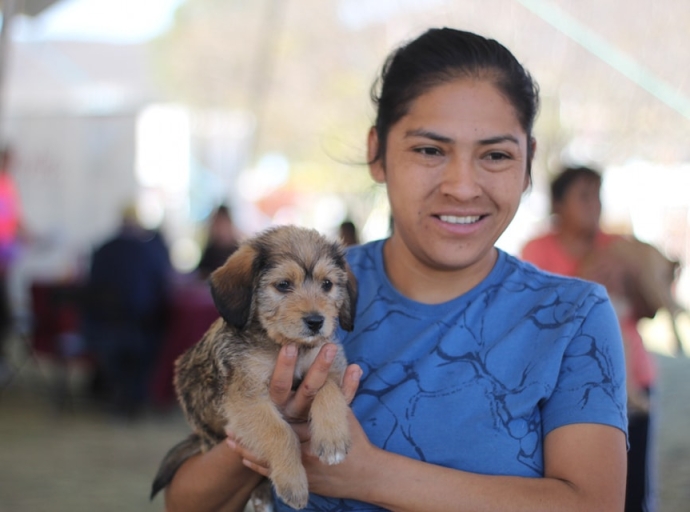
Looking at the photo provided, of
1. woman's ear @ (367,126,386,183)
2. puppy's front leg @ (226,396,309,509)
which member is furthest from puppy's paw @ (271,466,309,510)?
woman's ear @ (367,126,386,183)

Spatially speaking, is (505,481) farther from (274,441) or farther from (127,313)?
(127,313)

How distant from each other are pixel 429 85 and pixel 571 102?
41.9ft

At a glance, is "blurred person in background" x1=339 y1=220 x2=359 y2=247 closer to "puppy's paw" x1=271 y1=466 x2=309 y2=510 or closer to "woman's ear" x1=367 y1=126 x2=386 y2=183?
"woman's ear" x1=367 y1=126 x2=386 y2=183

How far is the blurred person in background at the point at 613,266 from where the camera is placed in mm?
4191

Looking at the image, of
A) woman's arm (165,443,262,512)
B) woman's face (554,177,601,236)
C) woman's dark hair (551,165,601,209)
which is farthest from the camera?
woman's dark hair (551,165,601,209)

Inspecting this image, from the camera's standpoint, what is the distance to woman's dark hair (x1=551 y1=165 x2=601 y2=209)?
236 inches

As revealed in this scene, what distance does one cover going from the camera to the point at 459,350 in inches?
88.7

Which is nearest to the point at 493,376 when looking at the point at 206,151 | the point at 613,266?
the point at 613,266

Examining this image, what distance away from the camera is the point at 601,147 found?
1519 centimetres

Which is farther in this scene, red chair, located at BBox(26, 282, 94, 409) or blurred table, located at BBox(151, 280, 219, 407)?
red chair, located at BBox(26, 282, 94, 409)

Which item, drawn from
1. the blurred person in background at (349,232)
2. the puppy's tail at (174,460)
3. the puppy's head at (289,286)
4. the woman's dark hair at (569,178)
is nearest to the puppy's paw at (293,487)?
the puppy's head at (289,286)

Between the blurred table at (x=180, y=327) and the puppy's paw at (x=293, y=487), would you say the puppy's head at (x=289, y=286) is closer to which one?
the puppy's paw at (x=293, y=487)

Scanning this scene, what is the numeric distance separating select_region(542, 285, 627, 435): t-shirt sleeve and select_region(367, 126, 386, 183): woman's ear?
777mm

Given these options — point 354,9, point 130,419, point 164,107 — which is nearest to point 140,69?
point 164,107
